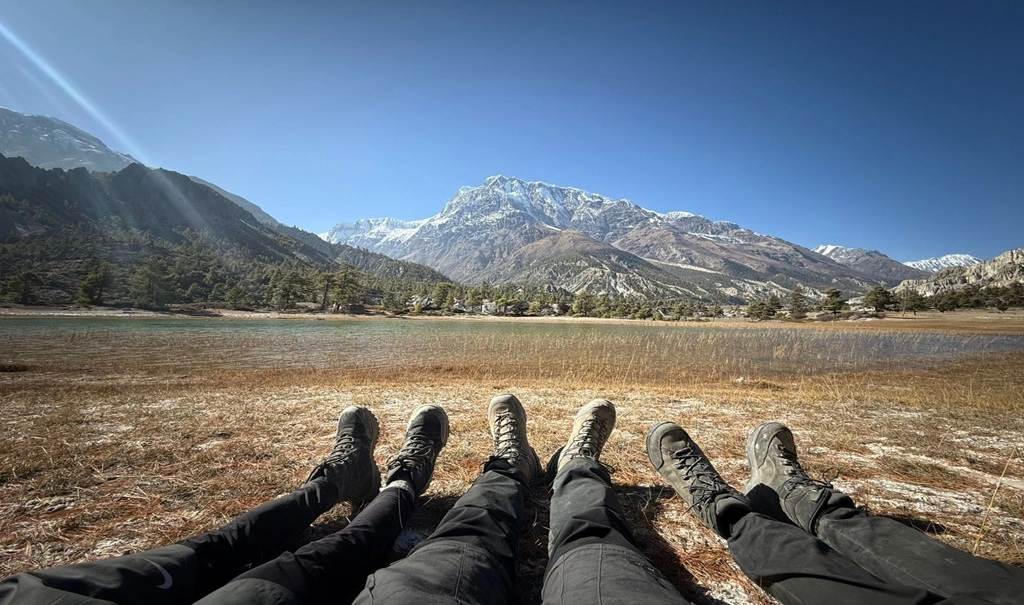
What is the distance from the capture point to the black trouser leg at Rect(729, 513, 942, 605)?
4.30 feet

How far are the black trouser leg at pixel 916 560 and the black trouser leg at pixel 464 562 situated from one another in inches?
61.8

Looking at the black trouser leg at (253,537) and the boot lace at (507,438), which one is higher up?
the boot lace at (507,438)

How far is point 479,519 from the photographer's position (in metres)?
1.83

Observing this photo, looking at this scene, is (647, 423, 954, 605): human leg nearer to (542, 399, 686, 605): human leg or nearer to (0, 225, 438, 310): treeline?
(542, 399, 686, 605): human leg

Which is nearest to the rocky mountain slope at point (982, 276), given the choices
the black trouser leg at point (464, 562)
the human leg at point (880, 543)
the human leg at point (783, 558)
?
the human leg at point (880, 543)

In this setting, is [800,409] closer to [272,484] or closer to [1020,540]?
[1020,540]

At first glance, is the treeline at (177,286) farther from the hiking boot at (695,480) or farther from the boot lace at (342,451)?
the hiking boot at (695,480)

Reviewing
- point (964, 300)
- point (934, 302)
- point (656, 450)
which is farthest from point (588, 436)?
point (964, 300)

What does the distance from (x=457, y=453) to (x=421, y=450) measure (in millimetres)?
972

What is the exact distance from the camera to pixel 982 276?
12062 centimetres

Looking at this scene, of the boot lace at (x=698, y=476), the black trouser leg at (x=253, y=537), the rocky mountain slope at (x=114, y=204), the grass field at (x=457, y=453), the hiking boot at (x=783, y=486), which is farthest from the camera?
the rocky mountain slope at (x=114, y=204)

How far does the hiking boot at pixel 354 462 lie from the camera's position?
2311 mm

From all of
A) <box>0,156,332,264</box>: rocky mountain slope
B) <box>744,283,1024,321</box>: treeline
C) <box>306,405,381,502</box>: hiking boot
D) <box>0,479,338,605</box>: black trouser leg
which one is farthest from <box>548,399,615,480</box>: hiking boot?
<box>0,156,332,264</box>: rocky mountain slope

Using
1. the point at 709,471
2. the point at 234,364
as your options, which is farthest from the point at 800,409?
the point at 234,364
